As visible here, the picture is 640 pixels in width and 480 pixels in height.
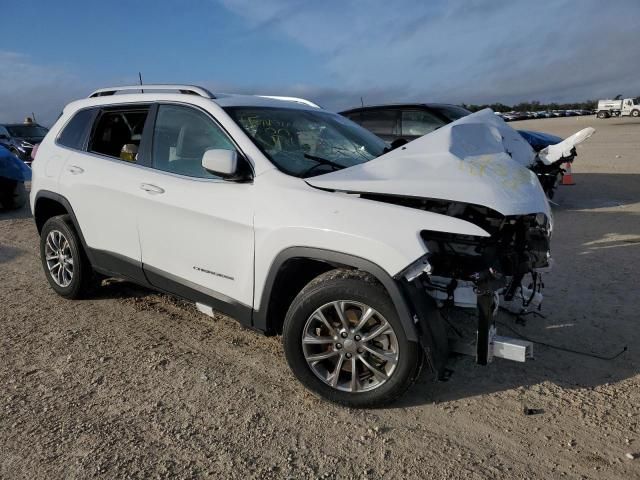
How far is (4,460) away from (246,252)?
5.58 ft

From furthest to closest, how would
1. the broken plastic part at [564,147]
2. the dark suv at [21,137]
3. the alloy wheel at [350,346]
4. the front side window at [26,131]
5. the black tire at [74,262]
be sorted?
the front side window at [26,131], the dark suv at [21,137], the broken plastic part at [564,147], the black tire at [74,262], the alloy wheel at [350,346]

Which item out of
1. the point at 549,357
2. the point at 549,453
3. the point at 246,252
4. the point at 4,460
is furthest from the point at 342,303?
the point at 4,460

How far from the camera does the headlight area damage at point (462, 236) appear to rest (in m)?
2.93

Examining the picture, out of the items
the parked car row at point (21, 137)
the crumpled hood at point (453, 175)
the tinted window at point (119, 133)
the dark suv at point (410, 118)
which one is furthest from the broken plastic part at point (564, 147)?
the parked car row at point (21, 137)

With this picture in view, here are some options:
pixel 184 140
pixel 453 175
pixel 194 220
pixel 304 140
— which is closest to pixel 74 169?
pixel 184 140

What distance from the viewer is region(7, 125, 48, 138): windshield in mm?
18891

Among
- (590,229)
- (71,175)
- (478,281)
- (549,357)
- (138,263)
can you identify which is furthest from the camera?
(590,229)

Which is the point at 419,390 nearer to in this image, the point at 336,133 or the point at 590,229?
the point at 336,133

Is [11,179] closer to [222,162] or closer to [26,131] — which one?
[222,162]

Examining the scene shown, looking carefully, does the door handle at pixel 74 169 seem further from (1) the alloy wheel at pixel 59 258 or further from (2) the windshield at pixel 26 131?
(2) the windshield at pixel 26 131

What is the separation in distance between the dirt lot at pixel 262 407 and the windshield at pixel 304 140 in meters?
1.42

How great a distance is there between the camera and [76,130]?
481 cm

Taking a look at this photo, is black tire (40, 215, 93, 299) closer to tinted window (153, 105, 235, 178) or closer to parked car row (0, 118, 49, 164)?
tinted window (153, 105, 235, 178)

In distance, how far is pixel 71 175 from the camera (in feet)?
15.1
